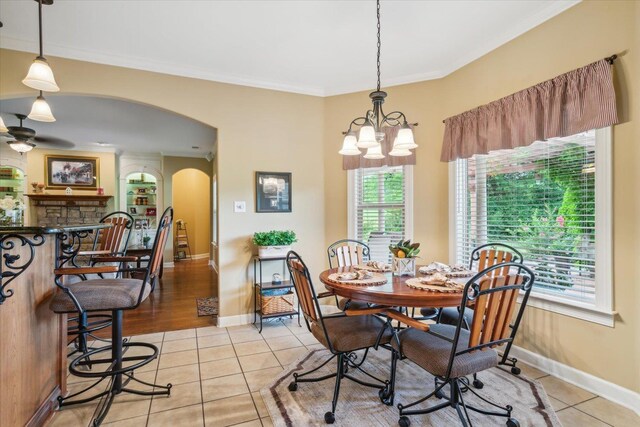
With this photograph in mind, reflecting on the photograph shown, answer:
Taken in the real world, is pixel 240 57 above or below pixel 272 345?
above

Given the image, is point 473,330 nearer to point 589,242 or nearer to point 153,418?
point 589,242

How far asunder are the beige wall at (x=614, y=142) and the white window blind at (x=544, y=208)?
204mm

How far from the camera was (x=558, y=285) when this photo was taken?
2.59 m

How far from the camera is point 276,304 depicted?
3693 mm

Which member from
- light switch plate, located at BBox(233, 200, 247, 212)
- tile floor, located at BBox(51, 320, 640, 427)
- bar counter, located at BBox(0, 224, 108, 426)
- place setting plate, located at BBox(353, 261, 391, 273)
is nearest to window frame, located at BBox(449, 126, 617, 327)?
tile floor, located at BBox(51, 320, 640, 427)

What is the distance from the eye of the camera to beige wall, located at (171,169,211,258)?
937cm

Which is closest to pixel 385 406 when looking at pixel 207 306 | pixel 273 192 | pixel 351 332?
pixel 351 332

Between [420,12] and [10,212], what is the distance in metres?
3.70

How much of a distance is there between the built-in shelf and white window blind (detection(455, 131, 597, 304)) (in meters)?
7.41

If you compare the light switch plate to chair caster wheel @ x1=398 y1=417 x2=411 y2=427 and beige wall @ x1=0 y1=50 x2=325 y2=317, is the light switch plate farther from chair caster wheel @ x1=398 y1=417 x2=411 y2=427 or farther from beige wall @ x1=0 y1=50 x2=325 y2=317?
chair caster wheel @ x1=398 y1=417 x2=411 y2=427

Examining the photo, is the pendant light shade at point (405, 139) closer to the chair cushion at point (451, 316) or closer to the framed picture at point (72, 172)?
the chair cushion at point (451, 316)

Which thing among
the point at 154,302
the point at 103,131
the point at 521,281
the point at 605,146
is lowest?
the point at 154,302

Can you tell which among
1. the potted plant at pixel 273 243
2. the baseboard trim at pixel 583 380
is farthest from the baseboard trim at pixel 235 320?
the baseboard trim at pixel 583 380

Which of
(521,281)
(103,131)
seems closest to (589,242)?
(521,281)
